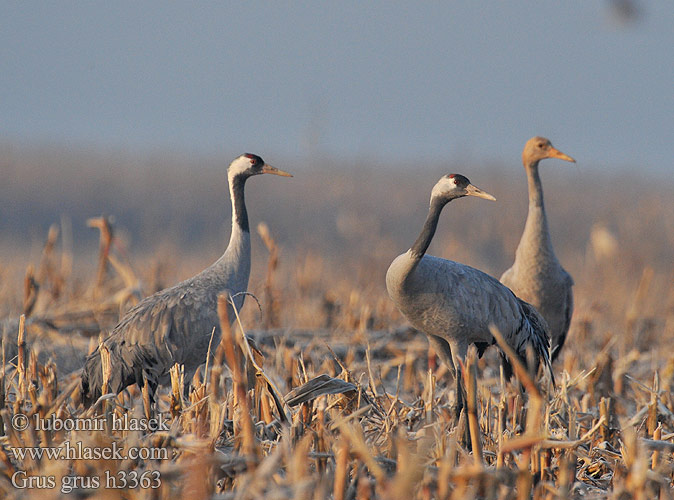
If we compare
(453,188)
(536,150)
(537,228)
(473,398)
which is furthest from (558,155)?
(473,398)

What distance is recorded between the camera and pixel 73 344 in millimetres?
4883

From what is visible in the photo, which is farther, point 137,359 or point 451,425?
point 137,359

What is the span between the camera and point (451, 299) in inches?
155

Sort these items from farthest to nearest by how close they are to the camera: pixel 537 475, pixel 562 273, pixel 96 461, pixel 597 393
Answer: pixel 562 273 < pixel 597 393 < pixel 537 475 < pixel 96 461

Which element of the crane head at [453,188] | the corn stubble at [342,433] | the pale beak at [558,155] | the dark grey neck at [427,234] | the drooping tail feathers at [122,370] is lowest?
the drooping tail feathers at [122,370]

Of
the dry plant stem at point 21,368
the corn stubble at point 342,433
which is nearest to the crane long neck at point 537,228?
the corn stubble at point 342,433

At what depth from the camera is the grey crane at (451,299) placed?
3773 mm

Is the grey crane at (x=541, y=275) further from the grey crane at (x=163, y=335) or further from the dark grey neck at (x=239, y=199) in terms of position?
the grey crane at (x=163, y=335)

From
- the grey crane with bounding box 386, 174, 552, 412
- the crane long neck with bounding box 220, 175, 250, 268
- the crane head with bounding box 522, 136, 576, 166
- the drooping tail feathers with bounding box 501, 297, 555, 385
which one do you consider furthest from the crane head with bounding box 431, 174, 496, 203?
the crane head with bounding box 522, 136, 576, 166

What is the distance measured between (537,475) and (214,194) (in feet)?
51.4

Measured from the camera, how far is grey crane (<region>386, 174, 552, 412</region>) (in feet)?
12.4

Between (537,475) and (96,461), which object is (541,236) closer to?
(537,475)

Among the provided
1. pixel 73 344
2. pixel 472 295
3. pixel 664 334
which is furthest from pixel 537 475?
pixel 664 334

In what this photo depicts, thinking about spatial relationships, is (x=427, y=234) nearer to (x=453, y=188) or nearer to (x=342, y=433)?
(x=453, y=188)
